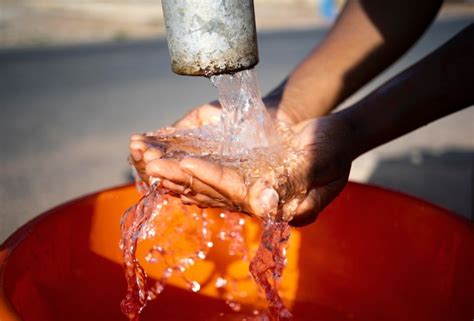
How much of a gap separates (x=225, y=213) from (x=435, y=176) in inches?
66.2

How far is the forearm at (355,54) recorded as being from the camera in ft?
5.33

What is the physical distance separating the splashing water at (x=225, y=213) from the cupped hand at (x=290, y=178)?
29mm

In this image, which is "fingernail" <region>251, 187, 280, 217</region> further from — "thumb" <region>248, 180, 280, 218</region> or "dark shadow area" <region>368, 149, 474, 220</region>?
"dark shadow area" <region>368, 149, 474, 220</region>

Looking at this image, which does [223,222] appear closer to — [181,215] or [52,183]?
[181,215]

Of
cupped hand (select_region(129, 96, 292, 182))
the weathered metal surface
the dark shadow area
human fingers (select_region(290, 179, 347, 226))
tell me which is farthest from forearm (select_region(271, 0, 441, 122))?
the dark shadow area

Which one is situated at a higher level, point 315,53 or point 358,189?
point 315,53

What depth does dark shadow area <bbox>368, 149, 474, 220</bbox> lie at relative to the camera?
2.72 m

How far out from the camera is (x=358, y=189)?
5.17 ft

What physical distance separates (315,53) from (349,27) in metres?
0.13

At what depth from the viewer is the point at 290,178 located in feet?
3.90

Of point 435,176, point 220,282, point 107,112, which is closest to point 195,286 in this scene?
point 220,282

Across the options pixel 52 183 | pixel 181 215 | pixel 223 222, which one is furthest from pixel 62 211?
pixel 52 183

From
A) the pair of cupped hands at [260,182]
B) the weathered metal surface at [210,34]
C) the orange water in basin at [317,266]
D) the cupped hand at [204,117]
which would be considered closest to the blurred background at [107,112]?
the orange water in basin at [317,266]

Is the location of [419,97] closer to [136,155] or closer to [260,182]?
[260,182]
